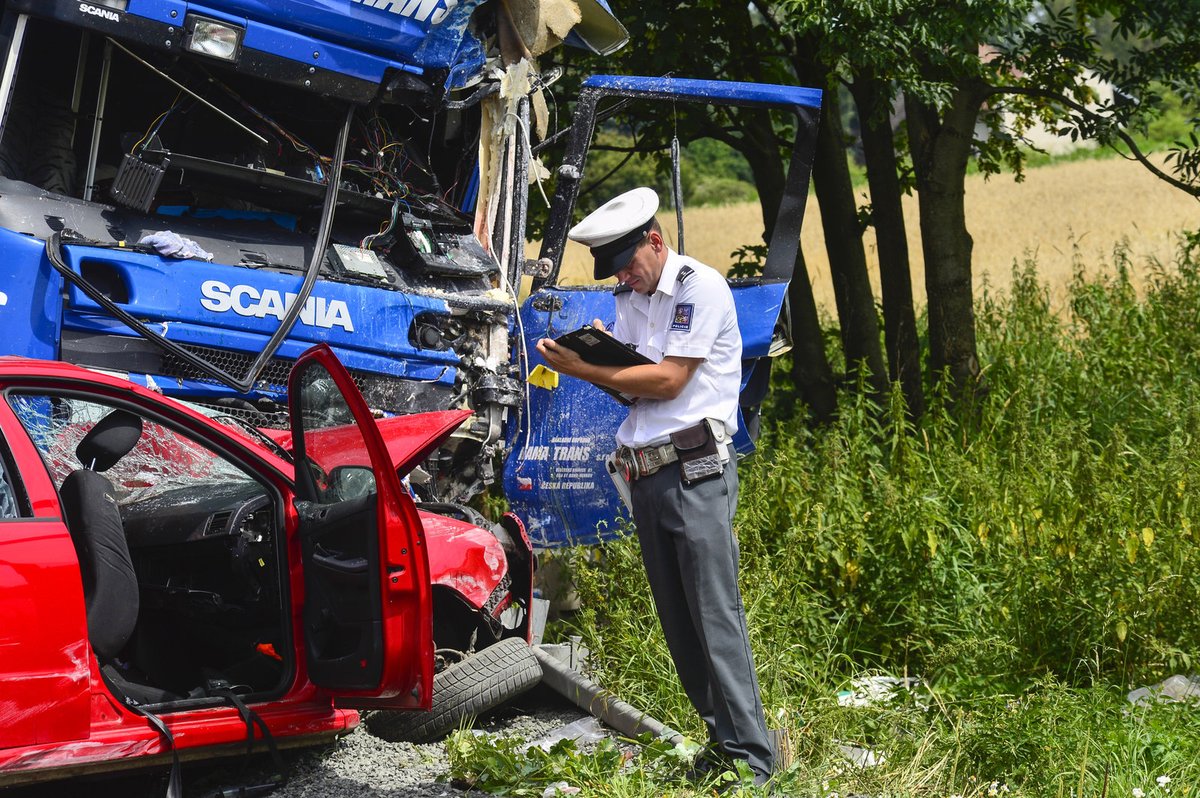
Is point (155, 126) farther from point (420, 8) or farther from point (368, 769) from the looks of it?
point (368, 769)

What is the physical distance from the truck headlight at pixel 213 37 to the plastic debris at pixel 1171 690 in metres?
4.81

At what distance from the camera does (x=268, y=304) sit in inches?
232

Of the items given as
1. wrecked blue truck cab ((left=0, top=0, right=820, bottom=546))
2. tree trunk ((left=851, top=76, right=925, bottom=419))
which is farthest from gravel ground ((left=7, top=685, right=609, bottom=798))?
tree trunk ((left=851, top=76, right=925, bottom=419))

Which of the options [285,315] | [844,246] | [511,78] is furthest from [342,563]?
[844,246]

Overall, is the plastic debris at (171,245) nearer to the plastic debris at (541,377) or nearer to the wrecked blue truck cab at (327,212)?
the wrecked blue truck cab at (327,212)

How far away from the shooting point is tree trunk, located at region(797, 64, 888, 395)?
9.43m

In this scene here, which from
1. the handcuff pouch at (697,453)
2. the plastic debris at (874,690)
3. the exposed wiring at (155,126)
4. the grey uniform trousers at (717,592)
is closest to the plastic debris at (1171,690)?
the plastic debris at (874,690)

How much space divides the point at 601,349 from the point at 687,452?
43 centimetres

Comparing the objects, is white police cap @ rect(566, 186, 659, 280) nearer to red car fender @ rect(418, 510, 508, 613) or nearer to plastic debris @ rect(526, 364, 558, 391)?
plastic debris @ rect(526, 364, 558, 391)

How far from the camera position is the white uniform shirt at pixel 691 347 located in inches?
159

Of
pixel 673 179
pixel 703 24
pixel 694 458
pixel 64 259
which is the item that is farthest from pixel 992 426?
pixel 64 259

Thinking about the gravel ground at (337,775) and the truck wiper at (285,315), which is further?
the truck wiper at (285,315)

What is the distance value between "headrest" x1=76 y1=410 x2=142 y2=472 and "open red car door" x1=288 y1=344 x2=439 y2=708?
1.88 feet

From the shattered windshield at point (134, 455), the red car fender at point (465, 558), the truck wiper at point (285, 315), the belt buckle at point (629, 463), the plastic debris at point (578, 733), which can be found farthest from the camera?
the truck wiper at point (285, 315)
